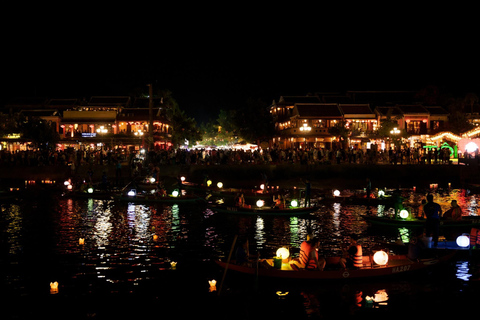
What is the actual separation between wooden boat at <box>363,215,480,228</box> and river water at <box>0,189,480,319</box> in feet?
1.26

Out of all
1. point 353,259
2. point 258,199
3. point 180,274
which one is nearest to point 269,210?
point 258,199

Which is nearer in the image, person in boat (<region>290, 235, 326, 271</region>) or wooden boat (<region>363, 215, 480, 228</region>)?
person in boat (<region>290, 235, 326, 271</region>)

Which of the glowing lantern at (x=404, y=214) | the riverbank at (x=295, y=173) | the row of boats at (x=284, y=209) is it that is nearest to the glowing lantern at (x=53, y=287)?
the row of boats at (x=284, y=209)

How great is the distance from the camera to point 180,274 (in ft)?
48.4

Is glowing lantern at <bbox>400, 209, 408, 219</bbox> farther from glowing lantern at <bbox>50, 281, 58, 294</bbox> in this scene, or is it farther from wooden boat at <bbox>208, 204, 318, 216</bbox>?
glowing lantern at <bbox>50, 281, 58, 294</bbox>

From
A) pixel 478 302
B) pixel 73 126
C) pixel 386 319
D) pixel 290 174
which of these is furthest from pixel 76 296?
pixel 73 126

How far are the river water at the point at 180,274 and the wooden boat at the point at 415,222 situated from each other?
0.39 m

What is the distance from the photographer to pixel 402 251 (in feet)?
55.6

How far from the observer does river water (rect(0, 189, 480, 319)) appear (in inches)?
483

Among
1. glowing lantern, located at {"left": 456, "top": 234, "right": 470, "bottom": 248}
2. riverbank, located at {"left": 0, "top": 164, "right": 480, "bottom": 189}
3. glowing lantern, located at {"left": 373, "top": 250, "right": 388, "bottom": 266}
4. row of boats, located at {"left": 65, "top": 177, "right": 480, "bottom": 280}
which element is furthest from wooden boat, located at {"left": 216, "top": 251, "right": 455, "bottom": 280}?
riverbank, located at {"left": 0, "top": 164, "right": 480, "bottom": 189}

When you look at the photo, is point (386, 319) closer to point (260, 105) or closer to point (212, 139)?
point (260, 105)

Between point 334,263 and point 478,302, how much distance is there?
4.01 meters

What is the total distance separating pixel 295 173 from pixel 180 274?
1065 inches

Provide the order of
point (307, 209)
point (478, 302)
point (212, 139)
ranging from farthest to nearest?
point (212, 139), point (307, 209), point (478, 302)
